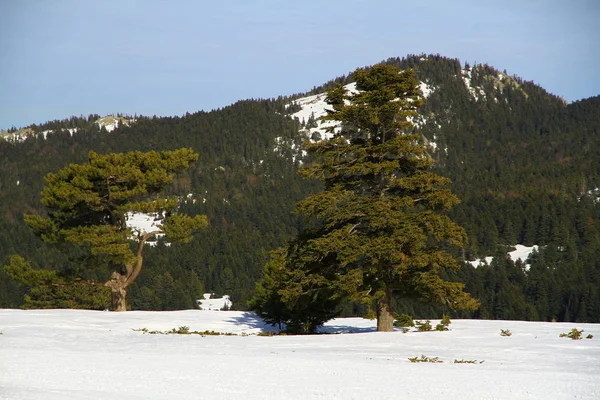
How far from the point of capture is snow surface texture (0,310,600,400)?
484 inches

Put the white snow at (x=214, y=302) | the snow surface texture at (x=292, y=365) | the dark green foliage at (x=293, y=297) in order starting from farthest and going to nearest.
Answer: the white snow at (x=214, y=302) < the dark green foliage at (x=293, y=297) < the snow surface texture at (x=292, y=365)

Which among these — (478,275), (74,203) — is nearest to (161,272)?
(478,275)

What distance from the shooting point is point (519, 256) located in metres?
179

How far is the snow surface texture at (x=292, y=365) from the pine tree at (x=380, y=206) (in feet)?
5.67

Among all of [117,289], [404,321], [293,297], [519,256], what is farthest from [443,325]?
[519,256]

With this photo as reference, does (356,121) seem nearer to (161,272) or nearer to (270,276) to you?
(270,276)

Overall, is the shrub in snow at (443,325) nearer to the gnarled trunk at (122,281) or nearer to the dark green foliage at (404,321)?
the dark green foliage at (404,321)

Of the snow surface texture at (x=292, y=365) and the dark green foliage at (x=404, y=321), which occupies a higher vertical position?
the dark green foliage at (x=404, y=321)

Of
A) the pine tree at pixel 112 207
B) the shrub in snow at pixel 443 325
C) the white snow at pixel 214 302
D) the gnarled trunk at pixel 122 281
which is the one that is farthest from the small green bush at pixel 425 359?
the white snow at pixel 214 302

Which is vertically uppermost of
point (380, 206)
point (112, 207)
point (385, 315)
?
point (112, 207)

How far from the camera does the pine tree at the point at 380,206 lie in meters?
22.7

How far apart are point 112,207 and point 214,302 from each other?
115 m

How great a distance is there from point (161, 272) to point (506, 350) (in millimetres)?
139046

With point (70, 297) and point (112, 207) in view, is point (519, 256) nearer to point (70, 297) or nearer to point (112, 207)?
point (70, 297)
